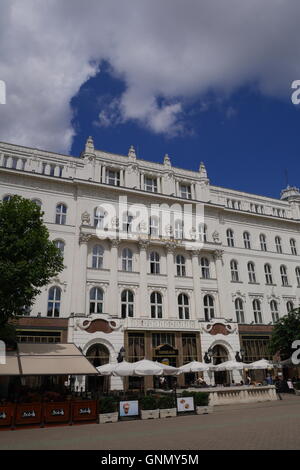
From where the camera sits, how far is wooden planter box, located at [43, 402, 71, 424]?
17.4 m

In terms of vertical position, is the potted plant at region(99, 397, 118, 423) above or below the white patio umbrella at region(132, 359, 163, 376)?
below

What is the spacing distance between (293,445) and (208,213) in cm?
3164

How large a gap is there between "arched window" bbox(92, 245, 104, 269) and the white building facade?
106 millimetres

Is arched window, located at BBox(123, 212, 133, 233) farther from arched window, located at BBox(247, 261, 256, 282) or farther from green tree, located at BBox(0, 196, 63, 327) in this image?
arched window, located at BBox(247, 261, 256, 282)

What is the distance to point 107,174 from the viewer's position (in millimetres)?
38188

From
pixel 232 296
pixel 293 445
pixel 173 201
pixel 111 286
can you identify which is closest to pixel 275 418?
pixel 293 445

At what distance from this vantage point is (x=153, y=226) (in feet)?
123

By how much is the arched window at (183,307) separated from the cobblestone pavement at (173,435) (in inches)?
692

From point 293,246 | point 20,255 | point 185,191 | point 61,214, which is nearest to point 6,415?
point 20,255

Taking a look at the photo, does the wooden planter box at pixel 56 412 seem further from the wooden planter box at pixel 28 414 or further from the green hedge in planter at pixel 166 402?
the green hedge in planter at pixel 166 402

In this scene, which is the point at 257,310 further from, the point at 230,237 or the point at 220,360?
the point at 230,237

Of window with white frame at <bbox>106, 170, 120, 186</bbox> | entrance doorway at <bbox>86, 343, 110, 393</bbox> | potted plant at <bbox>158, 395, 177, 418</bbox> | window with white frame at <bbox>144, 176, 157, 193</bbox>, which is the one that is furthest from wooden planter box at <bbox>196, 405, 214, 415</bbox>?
window with white frame at <bbox>144, 176, 157, 193</bbox>

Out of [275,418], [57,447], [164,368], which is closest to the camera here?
[57,447]

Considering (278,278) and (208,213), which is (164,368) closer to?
(208,213)
